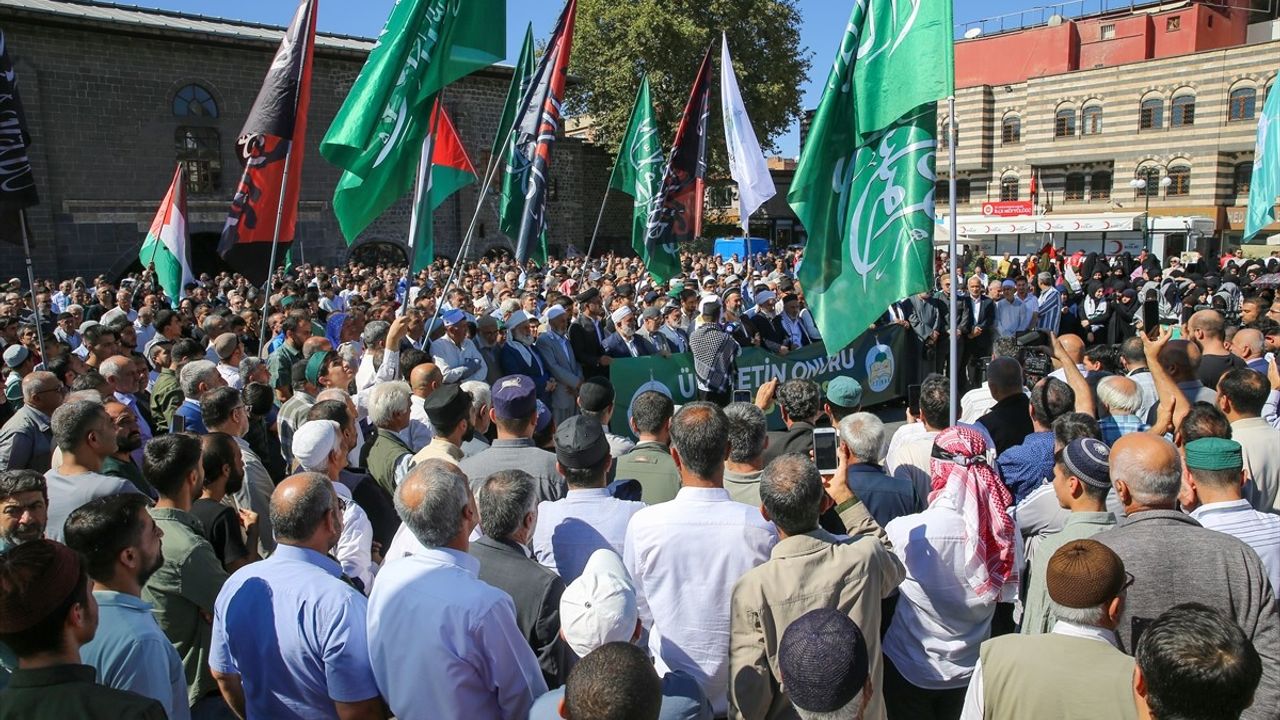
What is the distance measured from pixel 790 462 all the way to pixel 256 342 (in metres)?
8.21

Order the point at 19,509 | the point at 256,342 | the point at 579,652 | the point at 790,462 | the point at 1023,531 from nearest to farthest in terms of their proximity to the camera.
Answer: the point at 579,652, the point at 790,462, the point at 19,509, the point at 1023,531, the point at 256,342

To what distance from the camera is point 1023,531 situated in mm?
3947

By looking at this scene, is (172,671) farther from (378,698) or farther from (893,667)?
(893,667)

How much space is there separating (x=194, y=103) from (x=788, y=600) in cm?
3073

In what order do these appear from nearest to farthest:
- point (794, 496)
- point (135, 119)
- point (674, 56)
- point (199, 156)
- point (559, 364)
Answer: point (794, 496) → point (559, 364) → point (135, 119) → point (199, 156) → point (674, 56)

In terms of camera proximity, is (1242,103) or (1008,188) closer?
(1242,103)

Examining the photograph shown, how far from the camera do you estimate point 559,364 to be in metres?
8.66

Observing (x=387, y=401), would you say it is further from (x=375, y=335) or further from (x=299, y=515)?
(x=375, y=335)

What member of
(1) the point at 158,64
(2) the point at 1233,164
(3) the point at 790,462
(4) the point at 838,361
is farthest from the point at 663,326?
(2) the point at 1233,164

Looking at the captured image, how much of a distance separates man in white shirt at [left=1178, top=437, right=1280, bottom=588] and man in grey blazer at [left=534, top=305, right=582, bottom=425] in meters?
5.91

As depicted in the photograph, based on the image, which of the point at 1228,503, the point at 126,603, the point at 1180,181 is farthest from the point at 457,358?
the point at 1180,181

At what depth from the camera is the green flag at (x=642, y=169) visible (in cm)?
1155

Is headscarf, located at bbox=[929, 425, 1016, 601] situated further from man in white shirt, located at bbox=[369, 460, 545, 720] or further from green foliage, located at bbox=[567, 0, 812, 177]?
green foliage, located at bbox=[567, 0, 812, 177]

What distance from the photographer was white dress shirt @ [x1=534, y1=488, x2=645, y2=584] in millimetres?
3418
